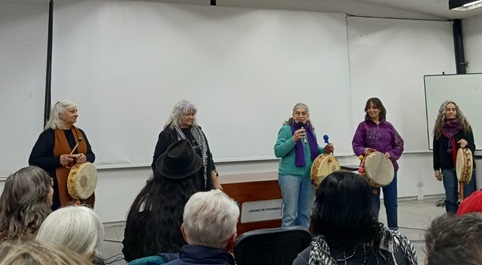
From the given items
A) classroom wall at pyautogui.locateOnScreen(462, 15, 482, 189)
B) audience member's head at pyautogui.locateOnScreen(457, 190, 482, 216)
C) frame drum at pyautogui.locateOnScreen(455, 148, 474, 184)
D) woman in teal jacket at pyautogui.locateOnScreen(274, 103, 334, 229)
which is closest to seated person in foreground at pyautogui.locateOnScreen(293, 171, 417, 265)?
audience member's head at pyautogui.locateOnScreen(457, 190, 482, 216)

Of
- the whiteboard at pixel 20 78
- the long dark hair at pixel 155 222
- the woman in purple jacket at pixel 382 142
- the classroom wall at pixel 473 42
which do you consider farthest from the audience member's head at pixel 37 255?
the classroom wall at pixel 473 42

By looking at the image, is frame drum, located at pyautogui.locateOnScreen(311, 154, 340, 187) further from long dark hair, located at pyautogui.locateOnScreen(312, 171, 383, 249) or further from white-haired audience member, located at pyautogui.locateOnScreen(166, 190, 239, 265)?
white-haired audience member, located at pyautogui.locateOnScreen(166, 190, 239, 265)

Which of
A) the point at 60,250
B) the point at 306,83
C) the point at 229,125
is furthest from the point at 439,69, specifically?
the point at 60,250

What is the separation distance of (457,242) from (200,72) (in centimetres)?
465

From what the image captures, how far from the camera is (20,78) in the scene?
180 inches

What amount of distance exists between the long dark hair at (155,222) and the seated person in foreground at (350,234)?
0.65m

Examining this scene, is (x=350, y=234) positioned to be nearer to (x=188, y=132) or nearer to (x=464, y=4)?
(x=188, y=132)

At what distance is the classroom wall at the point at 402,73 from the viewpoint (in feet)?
19.9

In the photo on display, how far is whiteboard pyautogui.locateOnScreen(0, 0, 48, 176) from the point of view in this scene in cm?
450

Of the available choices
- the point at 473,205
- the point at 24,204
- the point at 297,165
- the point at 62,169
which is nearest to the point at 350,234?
the point at 473,205

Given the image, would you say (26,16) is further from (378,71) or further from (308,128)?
(378,71)

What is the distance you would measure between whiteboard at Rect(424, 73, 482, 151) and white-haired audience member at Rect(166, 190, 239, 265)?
5471 mm

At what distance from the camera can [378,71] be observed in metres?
6.16

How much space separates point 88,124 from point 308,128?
107 inches
